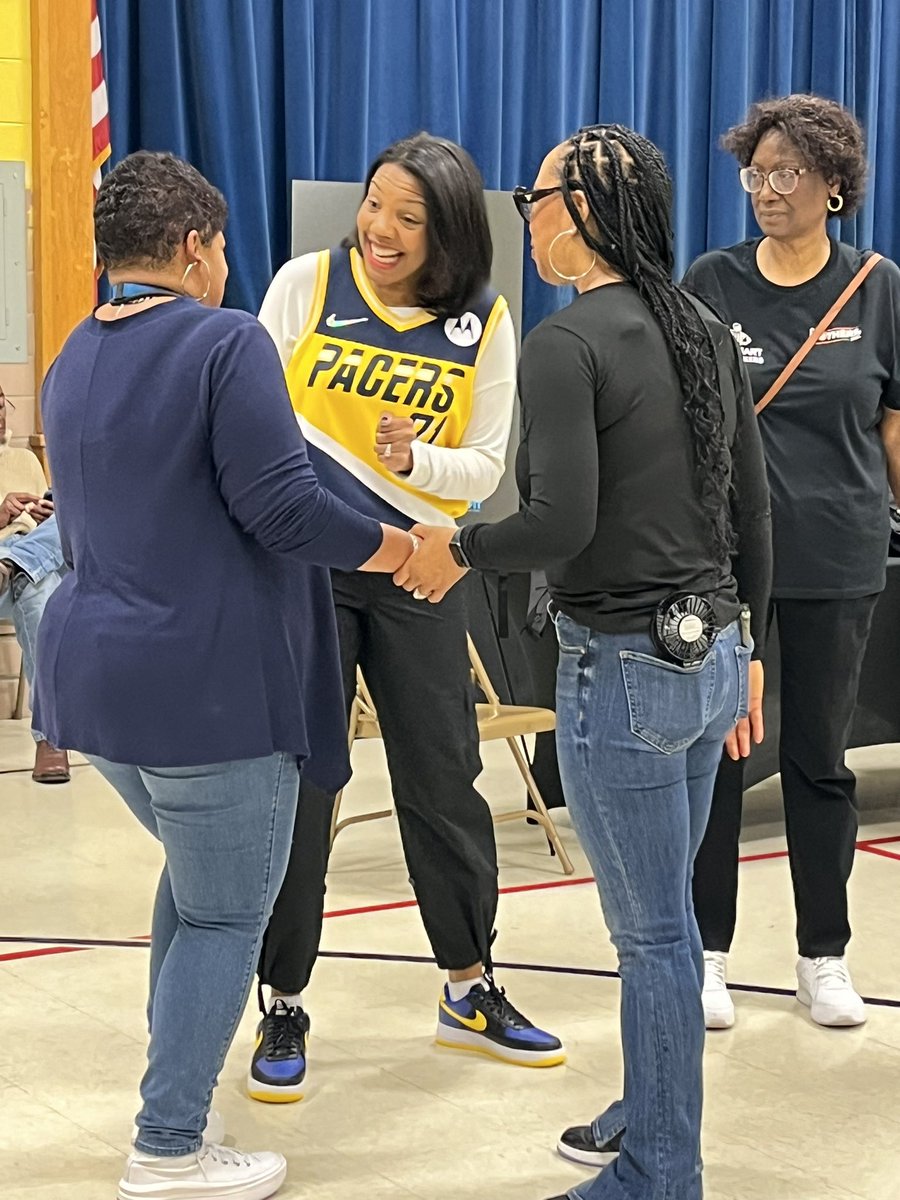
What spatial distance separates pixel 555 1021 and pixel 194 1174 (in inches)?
38.5

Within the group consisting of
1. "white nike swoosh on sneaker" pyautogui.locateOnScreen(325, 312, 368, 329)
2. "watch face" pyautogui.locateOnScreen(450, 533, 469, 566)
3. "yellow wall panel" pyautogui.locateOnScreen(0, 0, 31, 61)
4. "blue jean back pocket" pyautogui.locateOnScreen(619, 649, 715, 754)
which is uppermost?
"yellow wall panel" pyautogui.locateOnScreen(0, 0, 31, 61)

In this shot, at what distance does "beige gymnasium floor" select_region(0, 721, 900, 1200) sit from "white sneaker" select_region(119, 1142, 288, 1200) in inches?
3.2

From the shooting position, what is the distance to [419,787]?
2834mm

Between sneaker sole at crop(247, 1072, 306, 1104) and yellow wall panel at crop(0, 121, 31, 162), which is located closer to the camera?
sneaker sole at crop(247, 1072, 306, 1104)

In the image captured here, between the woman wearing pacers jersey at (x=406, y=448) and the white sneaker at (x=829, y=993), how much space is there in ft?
1.83

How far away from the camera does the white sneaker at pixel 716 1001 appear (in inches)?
120

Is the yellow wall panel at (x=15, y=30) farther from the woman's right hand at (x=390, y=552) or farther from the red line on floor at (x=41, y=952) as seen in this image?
the woman's right hand at (x=390, y=552)

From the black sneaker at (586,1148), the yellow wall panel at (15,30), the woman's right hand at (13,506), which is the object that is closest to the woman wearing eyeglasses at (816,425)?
the black sneaker at (586,1148)

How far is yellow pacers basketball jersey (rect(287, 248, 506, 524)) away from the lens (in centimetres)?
267

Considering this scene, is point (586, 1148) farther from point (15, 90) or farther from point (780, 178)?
point (15, 90)

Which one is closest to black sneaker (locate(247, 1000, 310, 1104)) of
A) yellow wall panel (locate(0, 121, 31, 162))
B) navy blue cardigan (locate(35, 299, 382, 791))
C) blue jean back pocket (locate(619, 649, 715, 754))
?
navy blue cardigan (locate(35, 299, 382, 791))

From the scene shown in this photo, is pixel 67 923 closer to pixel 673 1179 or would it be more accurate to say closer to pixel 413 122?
pixel 673 1179

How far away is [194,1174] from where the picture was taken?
2285 mm

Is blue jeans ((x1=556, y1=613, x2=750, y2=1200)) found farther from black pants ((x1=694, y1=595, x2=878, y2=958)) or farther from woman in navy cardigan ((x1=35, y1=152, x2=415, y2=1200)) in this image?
black pants ((x1=694, y1=595, x2=878, y2=958))
